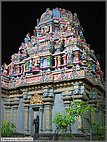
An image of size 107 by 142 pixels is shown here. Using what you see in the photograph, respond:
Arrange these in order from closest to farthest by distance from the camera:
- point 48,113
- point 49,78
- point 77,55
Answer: point 48,113, point 49,78, point 77,55

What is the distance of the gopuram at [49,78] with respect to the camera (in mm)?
20234

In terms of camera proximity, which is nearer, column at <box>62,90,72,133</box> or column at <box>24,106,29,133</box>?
column at <box>62,90,72,133</box>

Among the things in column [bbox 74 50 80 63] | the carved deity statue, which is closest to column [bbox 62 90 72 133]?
the carved deity statue

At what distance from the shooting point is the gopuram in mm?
20234

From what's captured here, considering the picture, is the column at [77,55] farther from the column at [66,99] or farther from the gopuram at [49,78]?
the column at [66,99]

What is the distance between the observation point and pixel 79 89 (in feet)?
63.7

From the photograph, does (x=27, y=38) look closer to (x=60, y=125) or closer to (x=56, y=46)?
(x=56, y=46)

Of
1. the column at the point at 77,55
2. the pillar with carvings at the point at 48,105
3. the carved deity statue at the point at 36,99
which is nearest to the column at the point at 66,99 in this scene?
the pillar with carvings at the point at 48,105

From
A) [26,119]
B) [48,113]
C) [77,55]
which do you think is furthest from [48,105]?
[77,55]

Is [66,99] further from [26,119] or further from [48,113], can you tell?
[26,119]

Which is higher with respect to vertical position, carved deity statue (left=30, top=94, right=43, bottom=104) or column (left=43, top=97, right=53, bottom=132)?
carved deity statue (left=30, top=94, right=43, bottom=104)

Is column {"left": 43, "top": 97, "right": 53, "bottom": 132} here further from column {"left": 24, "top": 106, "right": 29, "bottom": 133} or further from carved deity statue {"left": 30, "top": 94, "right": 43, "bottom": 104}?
column {"left": 24, "top": 106, "right": 29, "bottom": 133}

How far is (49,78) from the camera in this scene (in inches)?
821

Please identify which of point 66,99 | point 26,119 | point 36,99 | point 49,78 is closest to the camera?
point 66,99
